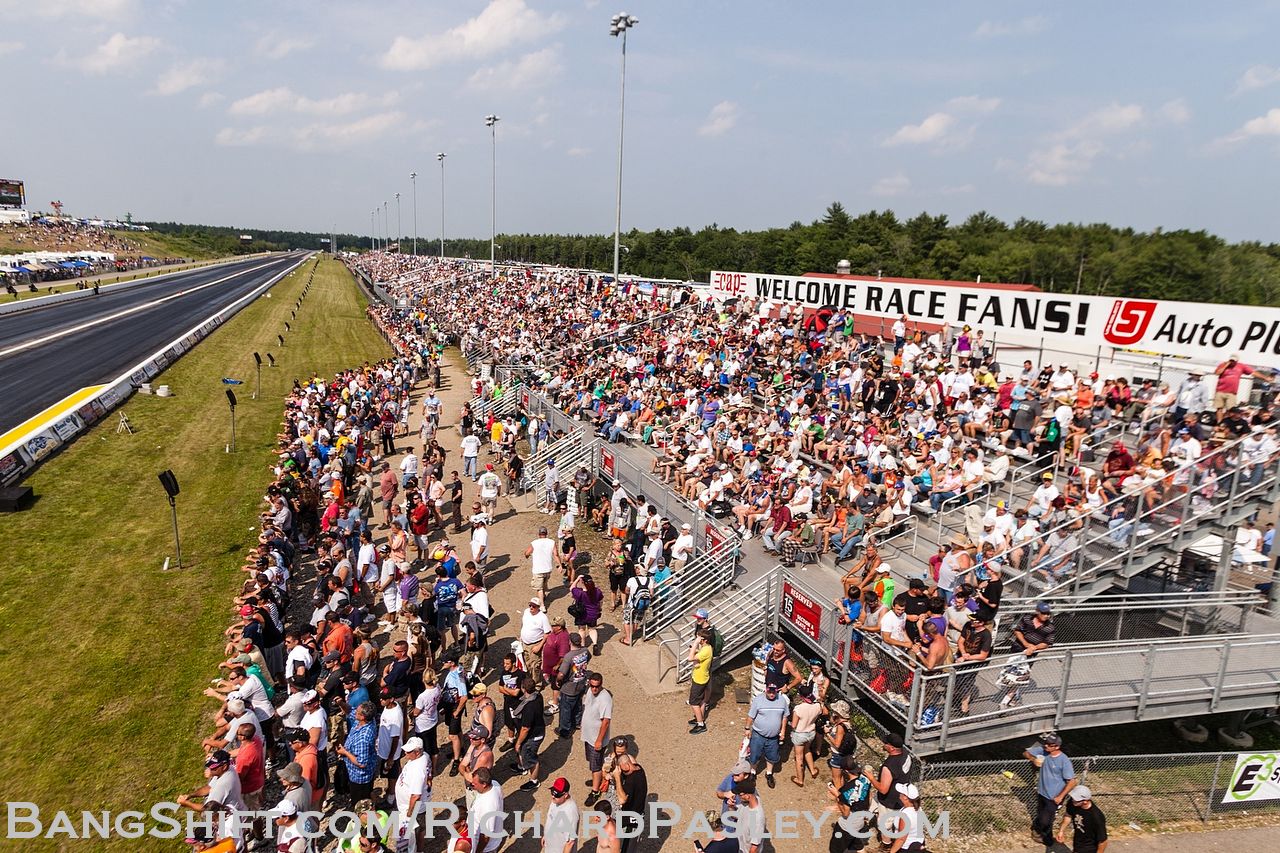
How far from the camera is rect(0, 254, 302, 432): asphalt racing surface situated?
28.4 m

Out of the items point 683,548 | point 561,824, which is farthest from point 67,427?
point 561,824

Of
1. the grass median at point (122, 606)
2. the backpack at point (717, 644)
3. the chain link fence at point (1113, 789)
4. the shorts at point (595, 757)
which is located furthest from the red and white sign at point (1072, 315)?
the grass median at point (122, 606)

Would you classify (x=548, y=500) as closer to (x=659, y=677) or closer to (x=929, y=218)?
(x=659, y=677)

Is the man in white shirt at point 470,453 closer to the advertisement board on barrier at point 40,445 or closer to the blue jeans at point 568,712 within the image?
the blue jeans at point 568,712

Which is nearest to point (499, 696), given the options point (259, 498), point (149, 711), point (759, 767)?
point (759, 767)

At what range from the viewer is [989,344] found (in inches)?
826

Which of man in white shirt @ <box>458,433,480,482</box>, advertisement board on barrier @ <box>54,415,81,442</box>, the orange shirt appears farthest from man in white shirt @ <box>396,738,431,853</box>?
advertisement board on barrier @ <box>54,415,81,442</box>

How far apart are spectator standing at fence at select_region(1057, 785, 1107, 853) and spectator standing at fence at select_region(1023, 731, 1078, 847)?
46cm

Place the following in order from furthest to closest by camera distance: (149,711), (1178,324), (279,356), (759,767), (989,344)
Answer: (279,356)
(989,344)
(1178,324)
(149,711)
(759,767)

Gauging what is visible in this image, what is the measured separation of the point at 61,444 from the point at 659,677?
22.4 m

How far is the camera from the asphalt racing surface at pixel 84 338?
28.4 meters

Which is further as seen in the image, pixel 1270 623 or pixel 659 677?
pixel 659 677

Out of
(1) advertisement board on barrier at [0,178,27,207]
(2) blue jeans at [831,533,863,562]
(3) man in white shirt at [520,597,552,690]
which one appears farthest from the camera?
(1) advertisement board on barrier at [0,178,27,207]

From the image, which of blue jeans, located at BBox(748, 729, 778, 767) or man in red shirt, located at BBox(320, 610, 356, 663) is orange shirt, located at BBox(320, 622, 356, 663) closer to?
man in red shirt, located at BBox(320, 610, 356, 663)
